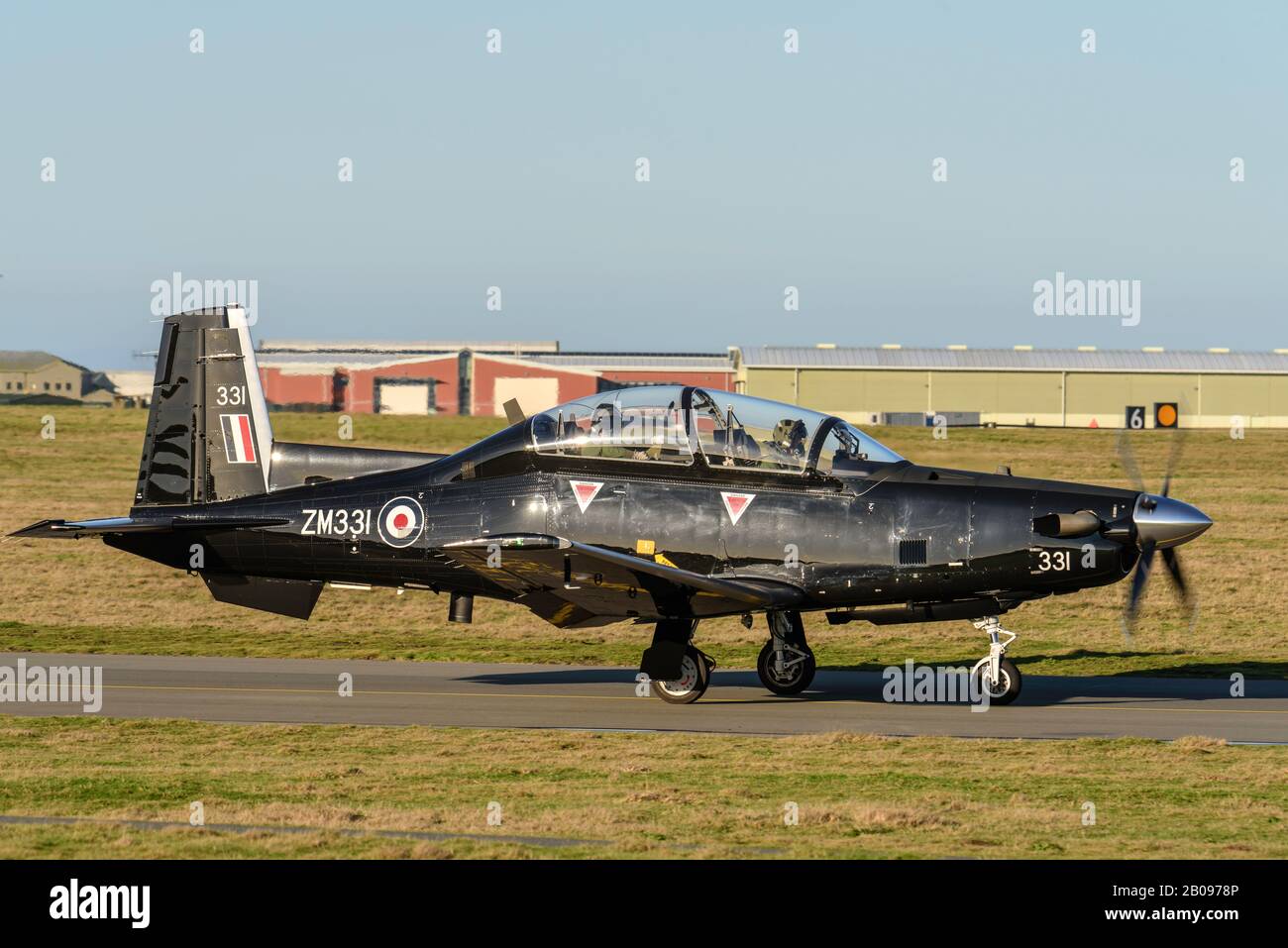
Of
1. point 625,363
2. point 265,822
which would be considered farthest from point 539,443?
point 625,363

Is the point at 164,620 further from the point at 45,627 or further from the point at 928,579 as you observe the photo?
the point at 928,579

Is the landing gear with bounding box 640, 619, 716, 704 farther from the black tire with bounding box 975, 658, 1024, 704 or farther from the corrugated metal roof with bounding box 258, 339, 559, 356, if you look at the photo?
the corrugated metal roof with bounding box 258, 339, 559, 356

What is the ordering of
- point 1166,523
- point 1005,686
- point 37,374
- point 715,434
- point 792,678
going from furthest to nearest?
point 37,374
point 792,678
point 1005,686
point 715,434
point 1166,523

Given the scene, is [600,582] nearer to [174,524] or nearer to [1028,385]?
[174,524]

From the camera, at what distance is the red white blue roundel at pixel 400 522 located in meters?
16.4

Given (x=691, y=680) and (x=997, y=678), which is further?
(x=691, y=680)

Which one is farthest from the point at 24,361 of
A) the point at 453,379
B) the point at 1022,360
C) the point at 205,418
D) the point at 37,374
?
the point at 205,418

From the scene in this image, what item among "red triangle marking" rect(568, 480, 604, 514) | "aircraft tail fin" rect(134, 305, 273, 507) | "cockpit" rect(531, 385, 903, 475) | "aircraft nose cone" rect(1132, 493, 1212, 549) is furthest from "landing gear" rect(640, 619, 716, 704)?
→ "aircraft tail fin" rect(134, 305, 273, 507)

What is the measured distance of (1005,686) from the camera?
1553cm

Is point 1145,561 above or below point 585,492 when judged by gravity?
below

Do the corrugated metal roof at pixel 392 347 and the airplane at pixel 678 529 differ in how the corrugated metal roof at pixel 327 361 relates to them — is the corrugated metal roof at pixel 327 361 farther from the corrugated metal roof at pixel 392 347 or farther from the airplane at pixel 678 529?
the airplane at pixel 678 529

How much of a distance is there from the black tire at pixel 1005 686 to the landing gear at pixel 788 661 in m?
1.92

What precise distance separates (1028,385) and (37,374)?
232 feet
